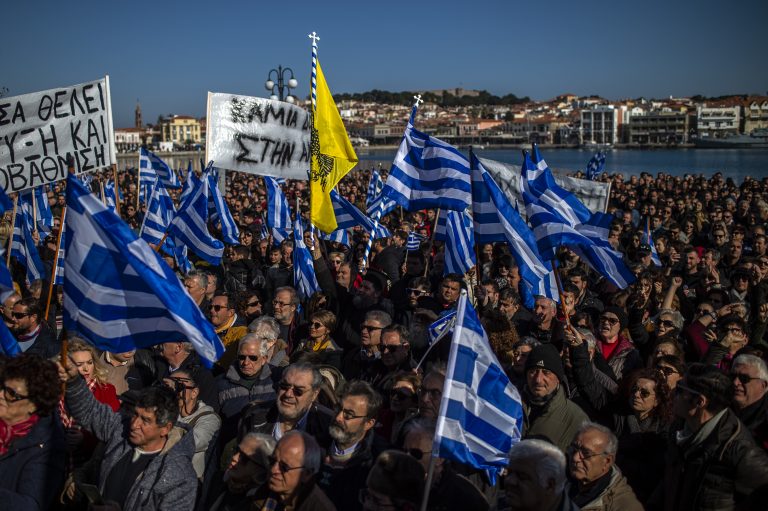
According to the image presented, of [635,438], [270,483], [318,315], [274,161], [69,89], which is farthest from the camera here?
[274,161]

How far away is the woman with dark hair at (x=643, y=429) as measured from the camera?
13.2 ft

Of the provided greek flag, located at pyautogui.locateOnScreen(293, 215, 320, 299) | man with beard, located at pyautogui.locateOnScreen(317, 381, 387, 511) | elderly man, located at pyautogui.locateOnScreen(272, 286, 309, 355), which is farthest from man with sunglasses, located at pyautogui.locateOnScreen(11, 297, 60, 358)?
man with beard, located at pyautogui.locateOnScreen(317, 381, 387, 511)

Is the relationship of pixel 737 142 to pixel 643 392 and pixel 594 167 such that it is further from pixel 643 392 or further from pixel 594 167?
pixel 643 392

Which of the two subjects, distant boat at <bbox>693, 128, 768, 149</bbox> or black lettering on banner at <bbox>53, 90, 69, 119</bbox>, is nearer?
black lettering on banner at <bbox>53, 90, 69, 119</bbox>

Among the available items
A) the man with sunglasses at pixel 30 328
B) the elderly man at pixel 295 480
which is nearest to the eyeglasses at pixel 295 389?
the elderly man at pixel 295 480

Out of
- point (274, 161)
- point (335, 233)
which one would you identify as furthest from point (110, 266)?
point (335, 233)

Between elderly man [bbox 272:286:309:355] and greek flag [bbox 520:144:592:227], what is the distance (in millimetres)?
2214

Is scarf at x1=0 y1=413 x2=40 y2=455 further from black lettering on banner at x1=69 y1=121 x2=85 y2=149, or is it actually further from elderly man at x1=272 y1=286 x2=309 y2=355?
black lettering on banner at x1=69 y1=121 x2=85 y2=149

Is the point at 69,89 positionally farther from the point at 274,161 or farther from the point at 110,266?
the point at 110,266

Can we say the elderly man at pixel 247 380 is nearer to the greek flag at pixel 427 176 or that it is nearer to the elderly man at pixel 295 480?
the elderly man at pixel 295 480

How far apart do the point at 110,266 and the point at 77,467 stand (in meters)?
1.17

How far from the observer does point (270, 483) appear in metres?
3.29

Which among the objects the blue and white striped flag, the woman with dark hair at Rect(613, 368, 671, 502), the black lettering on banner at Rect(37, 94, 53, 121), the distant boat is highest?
the distant boat

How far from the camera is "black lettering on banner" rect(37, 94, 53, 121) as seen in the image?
701 centimetres
